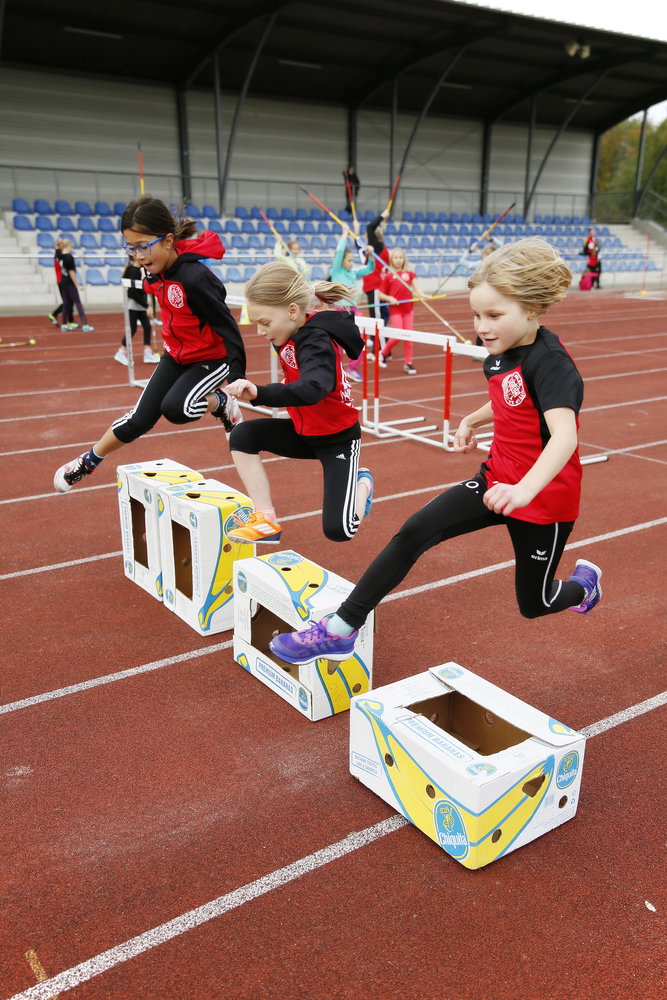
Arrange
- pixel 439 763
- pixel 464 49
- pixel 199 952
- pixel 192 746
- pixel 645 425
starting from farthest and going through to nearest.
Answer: pixel 464 49
pixel 645 425
pixel 192 746
pixel 439 763
pixel 199 952

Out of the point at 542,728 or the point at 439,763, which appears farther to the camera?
the point at 542,728

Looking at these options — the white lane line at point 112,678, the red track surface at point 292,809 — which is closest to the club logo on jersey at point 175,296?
the red track surface at point 292,809

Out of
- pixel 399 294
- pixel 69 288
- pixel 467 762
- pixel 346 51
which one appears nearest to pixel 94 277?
pixel 69 288

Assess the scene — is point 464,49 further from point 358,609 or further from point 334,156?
point 358,609

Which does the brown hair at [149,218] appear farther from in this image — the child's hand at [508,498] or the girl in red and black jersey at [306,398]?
the child's hand at [508,498]

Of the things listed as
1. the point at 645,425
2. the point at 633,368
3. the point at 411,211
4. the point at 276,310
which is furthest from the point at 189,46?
the point at 276,310

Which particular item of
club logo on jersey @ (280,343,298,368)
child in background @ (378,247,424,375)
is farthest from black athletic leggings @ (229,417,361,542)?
child in background @ (378,247,424,375)

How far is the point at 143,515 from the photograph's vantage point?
15.4ft

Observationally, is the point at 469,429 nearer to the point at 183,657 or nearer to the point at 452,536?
the point at 452,536

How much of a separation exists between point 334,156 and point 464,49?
5890 millimetres

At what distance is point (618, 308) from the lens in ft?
74.4

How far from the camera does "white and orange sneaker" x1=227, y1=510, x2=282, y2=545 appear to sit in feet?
12.2

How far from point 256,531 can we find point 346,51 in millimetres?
26005

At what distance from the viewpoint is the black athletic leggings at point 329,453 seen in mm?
3812
